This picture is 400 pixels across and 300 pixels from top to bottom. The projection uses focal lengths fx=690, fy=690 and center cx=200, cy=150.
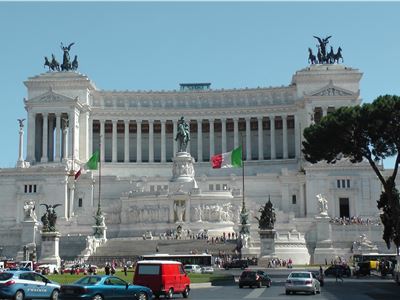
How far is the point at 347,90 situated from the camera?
391 ft

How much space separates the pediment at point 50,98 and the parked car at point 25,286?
3502 inches

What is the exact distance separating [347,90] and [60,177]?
50759 mm

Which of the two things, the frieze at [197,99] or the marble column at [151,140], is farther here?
the frieze at [197,99]

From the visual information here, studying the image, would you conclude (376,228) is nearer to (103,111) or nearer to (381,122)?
(381,122)

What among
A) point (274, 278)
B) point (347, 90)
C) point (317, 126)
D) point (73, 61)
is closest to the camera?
point (274, 278)

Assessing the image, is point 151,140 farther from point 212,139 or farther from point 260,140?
point 260,140

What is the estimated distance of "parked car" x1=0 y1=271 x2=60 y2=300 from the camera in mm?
31344

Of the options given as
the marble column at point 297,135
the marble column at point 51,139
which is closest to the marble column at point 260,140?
the marble column at point 297,135

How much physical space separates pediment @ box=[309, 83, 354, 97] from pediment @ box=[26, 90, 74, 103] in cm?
4312

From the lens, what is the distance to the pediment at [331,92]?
4673 inches

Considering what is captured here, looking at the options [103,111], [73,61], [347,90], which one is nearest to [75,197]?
[103,111]

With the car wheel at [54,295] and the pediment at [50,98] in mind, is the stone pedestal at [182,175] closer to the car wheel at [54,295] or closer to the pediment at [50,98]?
the pediment at [50,98]

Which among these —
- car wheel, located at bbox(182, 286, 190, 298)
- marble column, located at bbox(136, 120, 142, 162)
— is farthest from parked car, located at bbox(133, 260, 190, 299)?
marble column, located at bbox(136, 120, 142, 162)

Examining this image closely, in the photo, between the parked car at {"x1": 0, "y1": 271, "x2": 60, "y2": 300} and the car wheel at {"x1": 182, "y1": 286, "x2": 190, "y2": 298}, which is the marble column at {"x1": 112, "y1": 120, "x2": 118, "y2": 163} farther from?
the parked car at {"x1": 0, "y1": 271, "x2": 60, "y2": 300}
